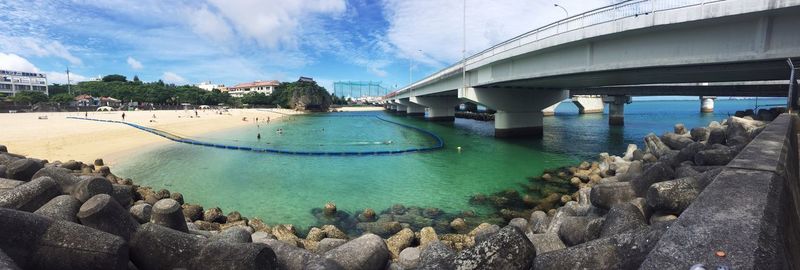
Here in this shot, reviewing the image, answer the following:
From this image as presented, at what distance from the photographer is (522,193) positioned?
14.8m

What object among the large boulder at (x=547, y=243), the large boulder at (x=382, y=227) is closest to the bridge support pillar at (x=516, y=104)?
the large boulder at (x=382, y=227)

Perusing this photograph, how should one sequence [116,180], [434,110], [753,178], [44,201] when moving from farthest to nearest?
[434,110], [116,180], [44,201], [753,178]

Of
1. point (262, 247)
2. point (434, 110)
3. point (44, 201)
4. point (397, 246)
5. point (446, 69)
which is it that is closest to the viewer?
point (262, 247)

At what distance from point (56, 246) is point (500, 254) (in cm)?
488

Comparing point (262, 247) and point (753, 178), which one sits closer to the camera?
point (753, 178)

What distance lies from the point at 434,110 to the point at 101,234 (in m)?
66.8

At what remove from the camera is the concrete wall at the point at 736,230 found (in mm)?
2418

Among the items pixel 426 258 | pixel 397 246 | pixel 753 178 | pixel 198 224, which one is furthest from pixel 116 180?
pixel 753 178

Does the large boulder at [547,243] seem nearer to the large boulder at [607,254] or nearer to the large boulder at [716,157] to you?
the large boulder at [607,254]

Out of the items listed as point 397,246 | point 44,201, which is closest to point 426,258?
point 397,246

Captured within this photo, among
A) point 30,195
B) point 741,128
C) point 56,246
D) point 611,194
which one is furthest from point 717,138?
point 30,195

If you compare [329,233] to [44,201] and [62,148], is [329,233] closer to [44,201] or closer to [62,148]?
[44,201]

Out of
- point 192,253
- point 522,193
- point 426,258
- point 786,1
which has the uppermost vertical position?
point 786,1

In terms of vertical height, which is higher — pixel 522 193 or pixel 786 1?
pixel 786 1
